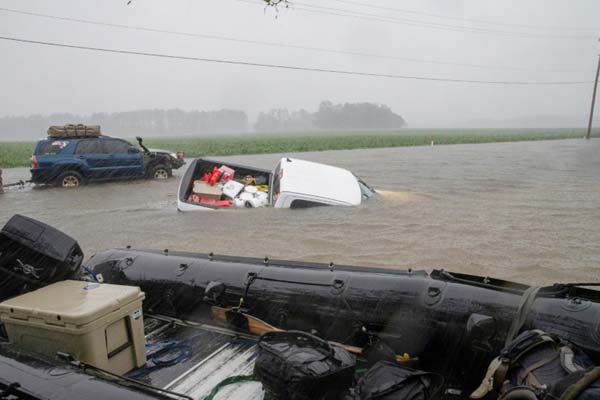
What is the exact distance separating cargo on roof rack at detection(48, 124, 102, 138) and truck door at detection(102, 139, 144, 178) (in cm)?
74

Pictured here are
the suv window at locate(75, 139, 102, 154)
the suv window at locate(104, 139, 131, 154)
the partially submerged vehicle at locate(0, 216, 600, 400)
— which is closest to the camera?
the partially submerged vehicle at locate(0, 216, 600, 400)

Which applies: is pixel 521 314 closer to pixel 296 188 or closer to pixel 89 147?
pixel 296 188

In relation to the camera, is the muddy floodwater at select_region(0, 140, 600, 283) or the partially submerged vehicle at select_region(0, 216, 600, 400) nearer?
the partially submerged vehicle at select_region(0, 216, 600, 400)

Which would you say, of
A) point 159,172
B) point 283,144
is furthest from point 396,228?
point 283,144

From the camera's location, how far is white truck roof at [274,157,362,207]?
31.6ft

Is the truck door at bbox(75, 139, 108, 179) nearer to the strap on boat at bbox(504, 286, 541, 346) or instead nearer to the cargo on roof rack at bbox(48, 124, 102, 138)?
the cargo on roof rack at bbox(48, 124, 102, 138)

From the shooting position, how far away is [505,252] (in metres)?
7.89

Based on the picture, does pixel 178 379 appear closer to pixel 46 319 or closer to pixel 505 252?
pixel 46 319

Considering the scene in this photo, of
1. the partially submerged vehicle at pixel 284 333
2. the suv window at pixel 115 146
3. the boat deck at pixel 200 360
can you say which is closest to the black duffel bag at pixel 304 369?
the partially submerged vehicle at pixel 284 333

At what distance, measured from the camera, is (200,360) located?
11.4 feet

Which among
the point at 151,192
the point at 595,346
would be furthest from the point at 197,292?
the point at 151,192

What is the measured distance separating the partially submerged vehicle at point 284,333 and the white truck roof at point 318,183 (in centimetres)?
537

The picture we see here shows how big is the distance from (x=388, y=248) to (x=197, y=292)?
494cm

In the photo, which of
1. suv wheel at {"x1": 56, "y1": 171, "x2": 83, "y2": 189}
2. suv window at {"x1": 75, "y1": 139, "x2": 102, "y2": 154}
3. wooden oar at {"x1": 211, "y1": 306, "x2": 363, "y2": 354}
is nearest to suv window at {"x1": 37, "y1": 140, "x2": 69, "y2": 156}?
suv window at {"x1": 75, "y1": 139, "x2": 102, "y2": 154}
